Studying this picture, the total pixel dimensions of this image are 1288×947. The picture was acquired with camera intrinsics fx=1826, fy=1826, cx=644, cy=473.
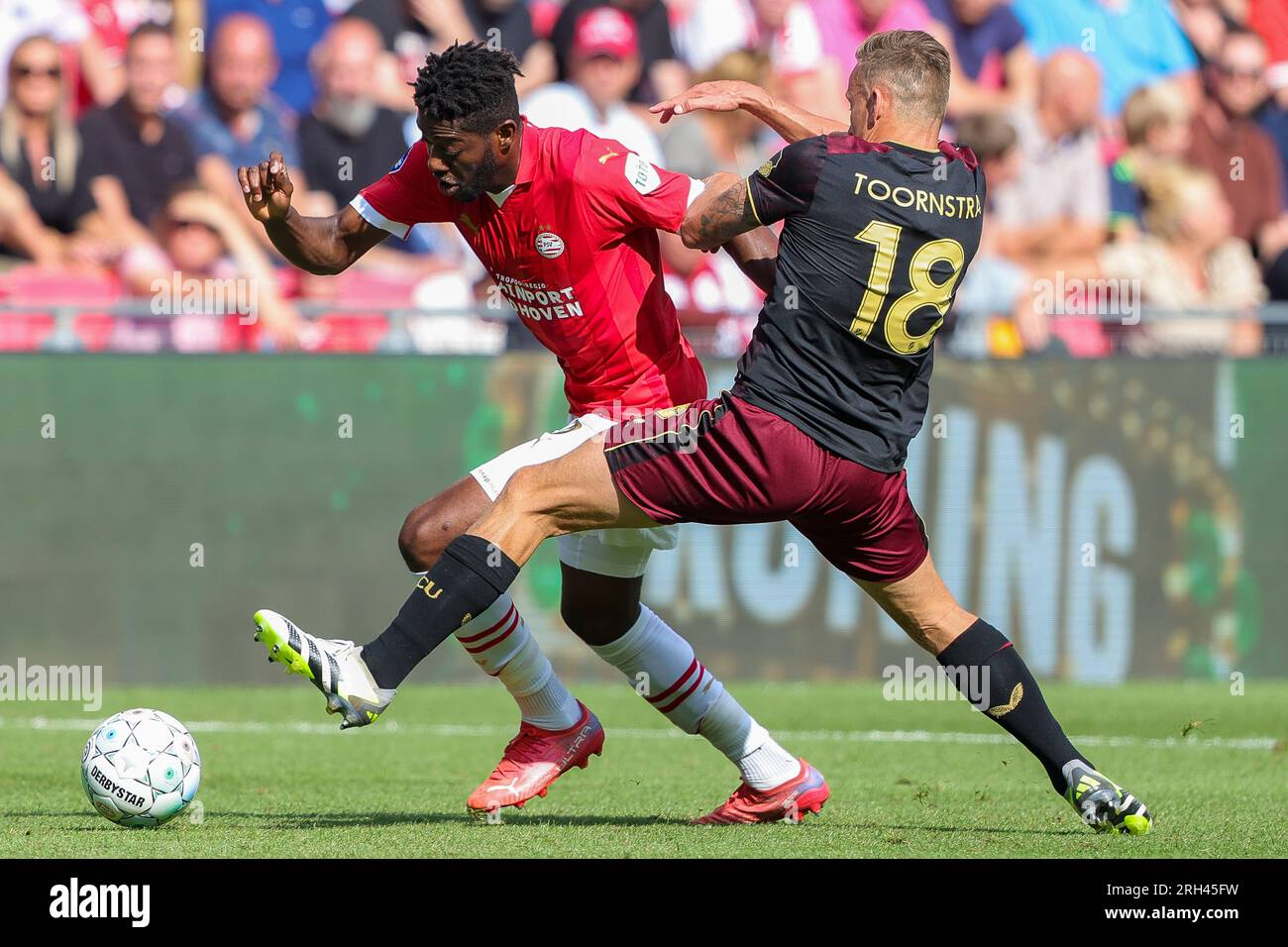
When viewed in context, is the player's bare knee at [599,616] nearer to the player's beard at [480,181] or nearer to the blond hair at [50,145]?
the player's beard at [480,181]

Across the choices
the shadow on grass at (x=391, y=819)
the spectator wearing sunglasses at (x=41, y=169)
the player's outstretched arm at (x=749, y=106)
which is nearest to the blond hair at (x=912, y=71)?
the player's outstretched arm at (x=749, y=106)

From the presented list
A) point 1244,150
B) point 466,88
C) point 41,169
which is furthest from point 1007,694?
point 1244,150

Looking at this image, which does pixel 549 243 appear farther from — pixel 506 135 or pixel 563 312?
pixel 506 135

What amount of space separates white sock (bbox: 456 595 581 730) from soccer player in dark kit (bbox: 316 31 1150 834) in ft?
3.26

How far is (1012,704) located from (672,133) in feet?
24.7

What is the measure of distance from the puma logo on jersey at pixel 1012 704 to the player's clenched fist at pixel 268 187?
2999 mm

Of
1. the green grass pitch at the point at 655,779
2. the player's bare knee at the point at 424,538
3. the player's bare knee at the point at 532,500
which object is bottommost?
the green grass pitch at the point at 655,779

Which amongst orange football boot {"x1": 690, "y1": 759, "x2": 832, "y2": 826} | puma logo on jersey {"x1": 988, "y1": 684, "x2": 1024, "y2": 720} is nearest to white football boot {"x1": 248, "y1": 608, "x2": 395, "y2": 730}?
orange football boot {"x1": 690, "y1": 759, "x2": 832, "y2": 826}

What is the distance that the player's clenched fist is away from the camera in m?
6.33

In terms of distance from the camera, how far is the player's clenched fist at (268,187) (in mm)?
6328

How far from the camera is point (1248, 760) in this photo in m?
8.62

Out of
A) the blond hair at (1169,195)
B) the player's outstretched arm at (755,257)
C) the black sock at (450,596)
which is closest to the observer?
the black sock at (450,596)

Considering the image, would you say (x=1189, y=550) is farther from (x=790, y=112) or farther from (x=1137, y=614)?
(x=790, y=112)

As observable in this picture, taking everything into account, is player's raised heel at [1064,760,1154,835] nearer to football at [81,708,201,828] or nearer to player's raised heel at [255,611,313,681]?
player's raised heel at [255,611,313,681]
